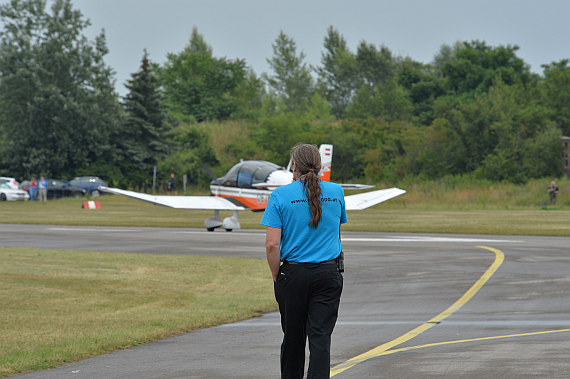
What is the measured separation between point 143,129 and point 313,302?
3154 inches

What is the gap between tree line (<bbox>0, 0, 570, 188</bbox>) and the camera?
66125 mm

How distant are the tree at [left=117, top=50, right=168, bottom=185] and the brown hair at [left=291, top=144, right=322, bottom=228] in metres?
77.2

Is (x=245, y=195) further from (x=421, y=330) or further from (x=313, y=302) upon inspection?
(x=313, y=302)

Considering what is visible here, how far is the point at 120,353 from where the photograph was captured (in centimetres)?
933

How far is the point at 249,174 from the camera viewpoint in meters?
34.4

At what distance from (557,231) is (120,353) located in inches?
1023

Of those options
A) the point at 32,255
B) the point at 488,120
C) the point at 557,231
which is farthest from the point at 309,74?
the point at 32,255

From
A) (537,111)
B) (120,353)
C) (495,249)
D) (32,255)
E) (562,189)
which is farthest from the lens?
(537,111)

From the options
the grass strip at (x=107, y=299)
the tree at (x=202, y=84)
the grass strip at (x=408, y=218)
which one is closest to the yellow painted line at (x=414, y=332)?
the grass strip at (x=107, y=299)

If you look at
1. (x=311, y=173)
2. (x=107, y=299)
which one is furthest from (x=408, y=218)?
(x=311, y=173)

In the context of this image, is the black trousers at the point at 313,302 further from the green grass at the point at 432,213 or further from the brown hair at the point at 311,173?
the green grass at the point at 432,213

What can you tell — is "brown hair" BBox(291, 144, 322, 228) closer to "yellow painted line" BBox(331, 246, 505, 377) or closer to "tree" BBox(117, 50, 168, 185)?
"yellow painted line" BBox(331, 246, 505, 377)

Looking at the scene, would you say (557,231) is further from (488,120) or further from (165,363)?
(488,120)

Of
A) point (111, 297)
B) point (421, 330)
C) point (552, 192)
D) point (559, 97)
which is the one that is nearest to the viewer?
point (421, 330)
